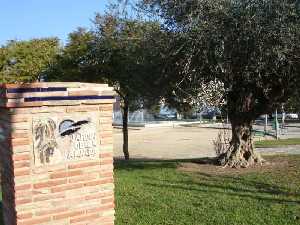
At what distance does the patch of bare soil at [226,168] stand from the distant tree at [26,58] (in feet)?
41.7

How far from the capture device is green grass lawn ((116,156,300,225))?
7.78 m

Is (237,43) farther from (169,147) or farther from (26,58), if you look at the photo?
(26,58)

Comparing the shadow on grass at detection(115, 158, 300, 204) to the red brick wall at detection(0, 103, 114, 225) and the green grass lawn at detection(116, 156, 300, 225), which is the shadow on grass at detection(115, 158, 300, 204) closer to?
the green grass lawn at detection(116, 156, 300, 225)

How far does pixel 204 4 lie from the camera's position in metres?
11.0

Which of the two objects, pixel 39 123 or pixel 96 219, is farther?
pixel 96 219

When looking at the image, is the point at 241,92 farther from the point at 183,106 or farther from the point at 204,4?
the point at 204,4

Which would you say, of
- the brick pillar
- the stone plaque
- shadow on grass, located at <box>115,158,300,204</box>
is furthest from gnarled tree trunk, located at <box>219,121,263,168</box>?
the stone plaque

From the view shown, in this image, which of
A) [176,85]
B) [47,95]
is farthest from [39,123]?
[176,85]

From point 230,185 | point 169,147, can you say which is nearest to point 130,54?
point 230,185

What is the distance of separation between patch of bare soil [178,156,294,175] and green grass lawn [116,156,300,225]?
24 millimetres

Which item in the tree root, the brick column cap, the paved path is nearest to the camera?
the brick column cap

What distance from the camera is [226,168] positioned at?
13.5 m

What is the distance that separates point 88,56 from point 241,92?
23.9 ft

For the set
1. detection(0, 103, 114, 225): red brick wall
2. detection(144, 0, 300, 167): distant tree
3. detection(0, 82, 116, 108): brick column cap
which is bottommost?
detection(0, 103, 114, 225): red brick wall
